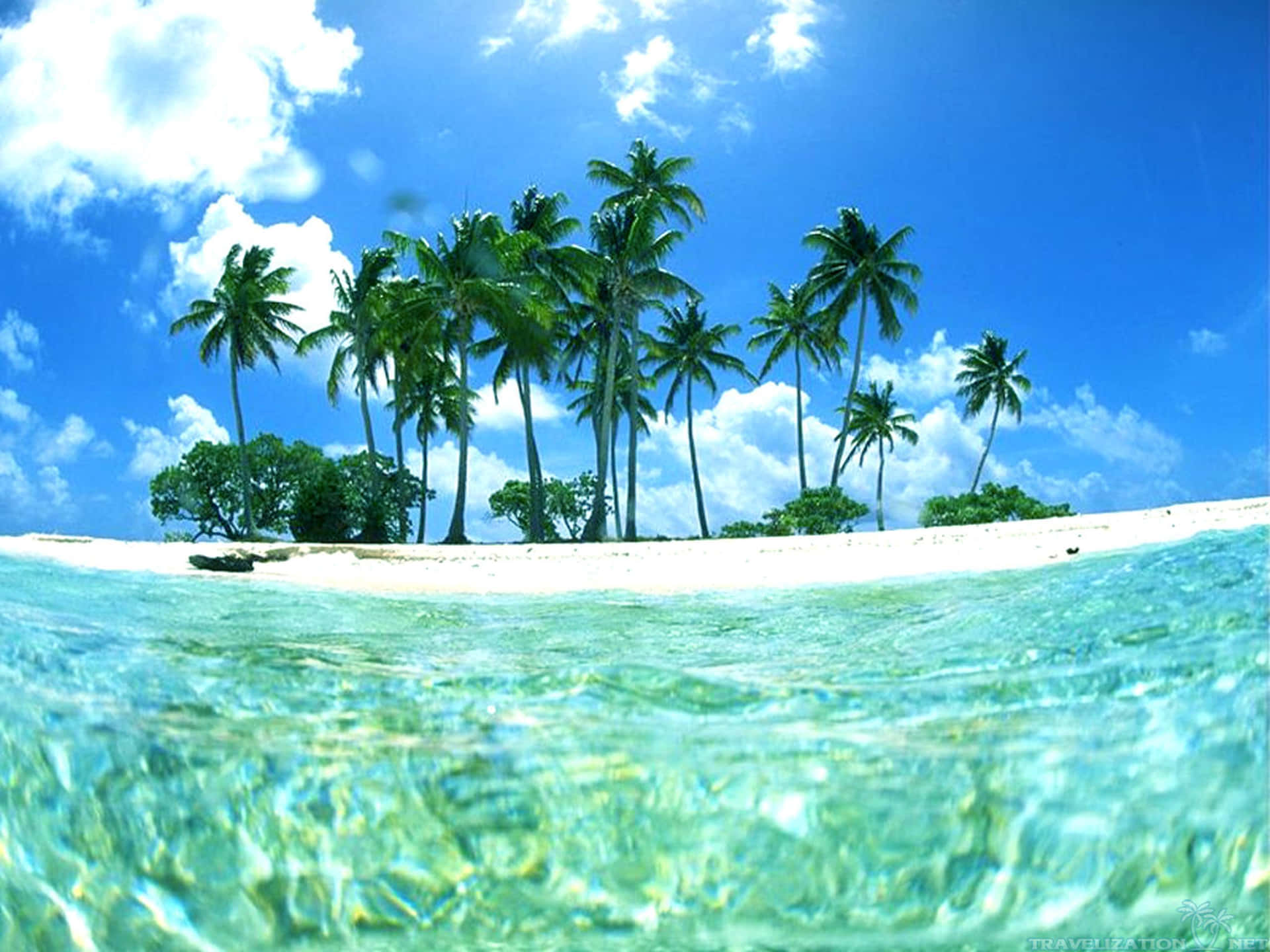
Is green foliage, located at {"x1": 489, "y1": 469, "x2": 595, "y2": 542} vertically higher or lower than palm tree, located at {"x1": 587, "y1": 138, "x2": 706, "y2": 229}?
lower

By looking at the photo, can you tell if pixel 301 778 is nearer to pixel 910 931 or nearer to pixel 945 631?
pixel 910 931

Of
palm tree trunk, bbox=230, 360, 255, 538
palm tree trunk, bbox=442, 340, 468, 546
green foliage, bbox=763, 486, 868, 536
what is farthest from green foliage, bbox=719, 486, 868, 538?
palm tree trunk, bbox=230, 360, 255, 538

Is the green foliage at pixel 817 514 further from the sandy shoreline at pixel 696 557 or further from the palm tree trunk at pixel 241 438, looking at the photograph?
the palm tree trunk at pixel 241 438

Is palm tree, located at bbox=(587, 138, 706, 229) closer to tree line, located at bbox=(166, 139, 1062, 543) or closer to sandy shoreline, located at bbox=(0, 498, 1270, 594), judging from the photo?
tree line, located at bbox=(166, 139, 1062, 543)

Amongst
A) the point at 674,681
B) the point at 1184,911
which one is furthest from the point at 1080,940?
the point at 674,681

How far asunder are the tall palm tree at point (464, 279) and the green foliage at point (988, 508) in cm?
1344

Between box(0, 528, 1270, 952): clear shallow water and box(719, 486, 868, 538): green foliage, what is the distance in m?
20.7

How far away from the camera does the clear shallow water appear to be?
6.40 ft

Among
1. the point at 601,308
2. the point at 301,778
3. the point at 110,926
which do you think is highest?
the point at 601,308

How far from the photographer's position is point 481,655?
4.44 meters

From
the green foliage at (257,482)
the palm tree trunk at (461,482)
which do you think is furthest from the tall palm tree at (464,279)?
the green foliage at (257,482)

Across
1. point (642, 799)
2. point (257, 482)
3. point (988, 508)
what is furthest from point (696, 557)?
point (257, 482)

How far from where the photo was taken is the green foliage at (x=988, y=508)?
24.0 m

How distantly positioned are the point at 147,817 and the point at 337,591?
7.21 meters
